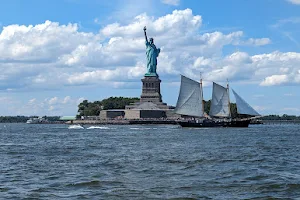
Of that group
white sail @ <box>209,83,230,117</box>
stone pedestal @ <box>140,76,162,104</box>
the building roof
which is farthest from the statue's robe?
white sail @ <box>209,83,230,117</box>

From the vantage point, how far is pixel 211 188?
22516 mm

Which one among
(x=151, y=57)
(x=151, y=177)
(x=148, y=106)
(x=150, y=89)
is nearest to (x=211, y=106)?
(x=148, y=106)

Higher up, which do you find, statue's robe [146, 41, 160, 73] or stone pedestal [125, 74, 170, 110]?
statue's robe [146, 41, 160, 73]

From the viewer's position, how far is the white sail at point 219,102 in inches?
4203

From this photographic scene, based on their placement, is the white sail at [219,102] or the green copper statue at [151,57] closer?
the white sail at [219,102]

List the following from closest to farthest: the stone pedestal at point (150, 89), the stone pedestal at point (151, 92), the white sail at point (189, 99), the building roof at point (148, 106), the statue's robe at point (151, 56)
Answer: the white sail at point (189, 99)
the building roof at point (148, 106)
the statue's robe at point (151, 56)
the stone pedestal at point (151, 92)
the stone pedestal at point (150, 89)

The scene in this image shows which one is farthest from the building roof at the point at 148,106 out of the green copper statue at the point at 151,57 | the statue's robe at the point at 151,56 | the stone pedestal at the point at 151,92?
the statue's robe at the point at 151,56

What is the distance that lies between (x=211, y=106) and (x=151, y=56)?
2242 inches

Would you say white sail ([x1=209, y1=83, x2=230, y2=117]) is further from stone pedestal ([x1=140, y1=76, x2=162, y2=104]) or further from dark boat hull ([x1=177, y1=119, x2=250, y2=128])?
stone pedestal ([x1=140, y1=76, x2=162, y2=104])

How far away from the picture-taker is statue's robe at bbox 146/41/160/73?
531 ft

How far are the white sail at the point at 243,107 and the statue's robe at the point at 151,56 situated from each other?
2223 inches

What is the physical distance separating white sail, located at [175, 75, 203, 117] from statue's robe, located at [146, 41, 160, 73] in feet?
186

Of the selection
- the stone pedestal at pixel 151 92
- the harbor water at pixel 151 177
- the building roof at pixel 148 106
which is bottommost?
the harbor water at pixel 151 177

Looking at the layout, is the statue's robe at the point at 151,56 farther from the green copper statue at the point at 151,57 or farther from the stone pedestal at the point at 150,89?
the stone pedestal at the point at 150,89
